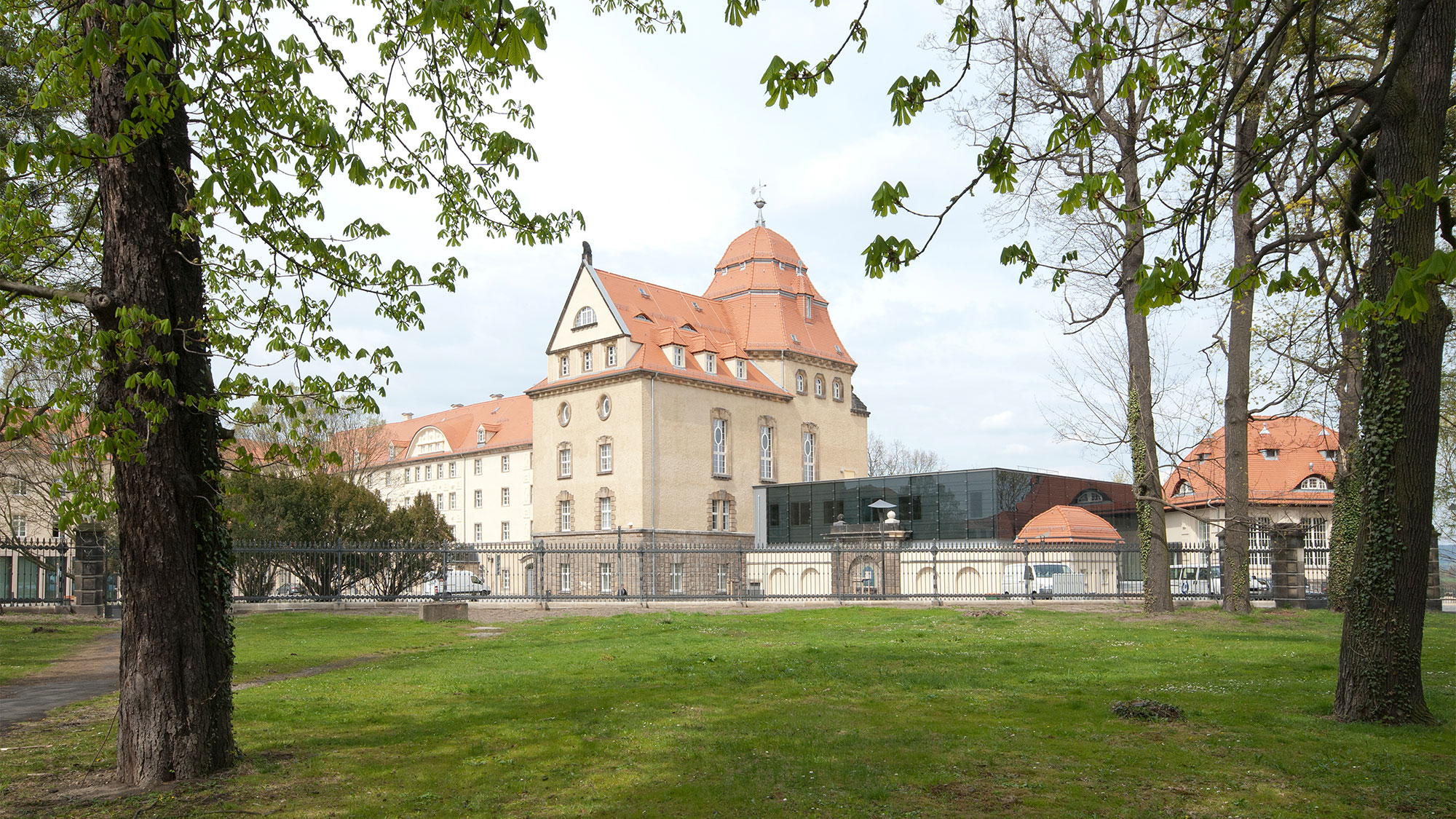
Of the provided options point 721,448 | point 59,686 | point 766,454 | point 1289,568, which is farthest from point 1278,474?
point 59,686

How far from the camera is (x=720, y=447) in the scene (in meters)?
52.8

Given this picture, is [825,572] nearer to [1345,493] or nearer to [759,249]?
[1345,493]

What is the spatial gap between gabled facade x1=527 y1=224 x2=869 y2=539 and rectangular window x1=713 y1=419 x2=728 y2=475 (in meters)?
0.06

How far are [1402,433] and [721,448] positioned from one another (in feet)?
147

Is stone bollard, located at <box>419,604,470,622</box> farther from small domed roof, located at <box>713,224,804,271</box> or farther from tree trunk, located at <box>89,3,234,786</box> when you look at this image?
small domed roof, located at <box>713,224,804,271</box>

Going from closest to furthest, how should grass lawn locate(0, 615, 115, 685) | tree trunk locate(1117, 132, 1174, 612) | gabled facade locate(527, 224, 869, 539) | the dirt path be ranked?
the dirt path, grass lawn locate(0, 615, 115, 685), tree trunk locate(1117, 132, 1174, 612), gabled facade locate(527, 224, 869, 539)

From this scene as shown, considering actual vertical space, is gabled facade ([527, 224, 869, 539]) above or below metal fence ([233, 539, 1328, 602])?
above

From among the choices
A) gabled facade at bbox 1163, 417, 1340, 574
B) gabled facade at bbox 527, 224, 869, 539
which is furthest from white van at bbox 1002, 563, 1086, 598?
gabled facade at bbox 1163, 417, 1340, 574

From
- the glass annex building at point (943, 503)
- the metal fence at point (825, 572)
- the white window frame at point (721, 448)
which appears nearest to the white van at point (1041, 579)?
the metal fence at point (825, 572)

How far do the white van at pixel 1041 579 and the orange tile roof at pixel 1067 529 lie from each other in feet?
17.1

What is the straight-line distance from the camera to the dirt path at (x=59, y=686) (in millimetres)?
9969

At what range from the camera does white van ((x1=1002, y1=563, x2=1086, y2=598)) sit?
30281 mm

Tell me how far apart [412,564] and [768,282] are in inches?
1179

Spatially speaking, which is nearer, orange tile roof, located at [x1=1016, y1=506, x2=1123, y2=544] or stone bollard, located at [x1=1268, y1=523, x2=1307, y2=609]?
stone bollard, located at [x1=1268, y1=523, x2=1307, y2=609]
